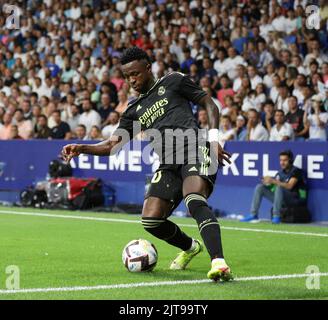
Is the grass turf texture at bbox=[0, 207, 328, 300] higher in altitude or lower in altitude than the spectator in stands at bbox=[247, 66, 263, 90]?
lower

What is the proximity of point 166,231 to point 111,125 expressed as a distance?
11.3 meters

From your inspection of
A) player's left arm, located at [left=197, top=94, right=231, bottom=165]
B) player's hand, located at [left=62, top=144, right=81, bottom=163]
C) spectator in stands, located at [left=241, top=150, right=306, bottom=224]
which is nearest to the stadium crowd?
spectator in stands, located at [left=241, top=150, right=306, bottom=224]

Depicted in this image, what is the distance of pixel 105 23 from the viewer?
26094 millimetres

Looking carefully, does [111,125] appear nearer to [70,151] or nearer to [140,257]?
[140,257]

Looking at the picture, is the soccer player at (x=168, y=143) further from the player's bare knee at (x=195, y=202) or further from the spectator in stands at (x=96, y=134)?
the spectator in stands at (x=96, y=134)

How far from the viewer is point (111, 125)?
20.2 m

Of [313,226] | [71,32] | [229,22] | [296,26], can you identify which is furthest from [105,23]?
[313,226]

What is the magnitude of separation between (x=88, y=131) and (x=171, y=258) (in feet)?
35.8

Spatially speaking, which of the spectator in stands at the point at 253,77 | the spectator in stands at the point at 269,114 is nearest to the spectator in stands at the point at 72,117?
the spectator in stands at the point at 253,77

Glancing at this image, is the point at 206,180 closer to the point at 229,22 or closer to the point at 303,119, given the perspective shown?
the point at 303,119

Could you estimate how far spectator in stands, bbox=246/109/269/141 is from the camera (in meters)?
17.5

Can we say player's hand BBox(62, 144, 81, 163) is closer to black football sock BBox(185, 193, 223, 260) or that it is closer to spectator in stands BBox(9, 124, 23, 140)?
black football sock BBox(185, 193, 223, 260)

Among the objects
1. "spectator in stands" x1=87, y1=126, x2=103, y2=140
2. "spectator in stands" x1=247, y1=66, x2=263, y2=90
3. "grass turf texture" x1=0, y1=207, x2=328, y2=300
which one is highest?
"spectator in stands" x1=247, y1=66, x2=263, y2=90

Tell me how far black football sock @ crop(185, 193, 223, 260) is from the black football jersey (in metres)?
0.71
